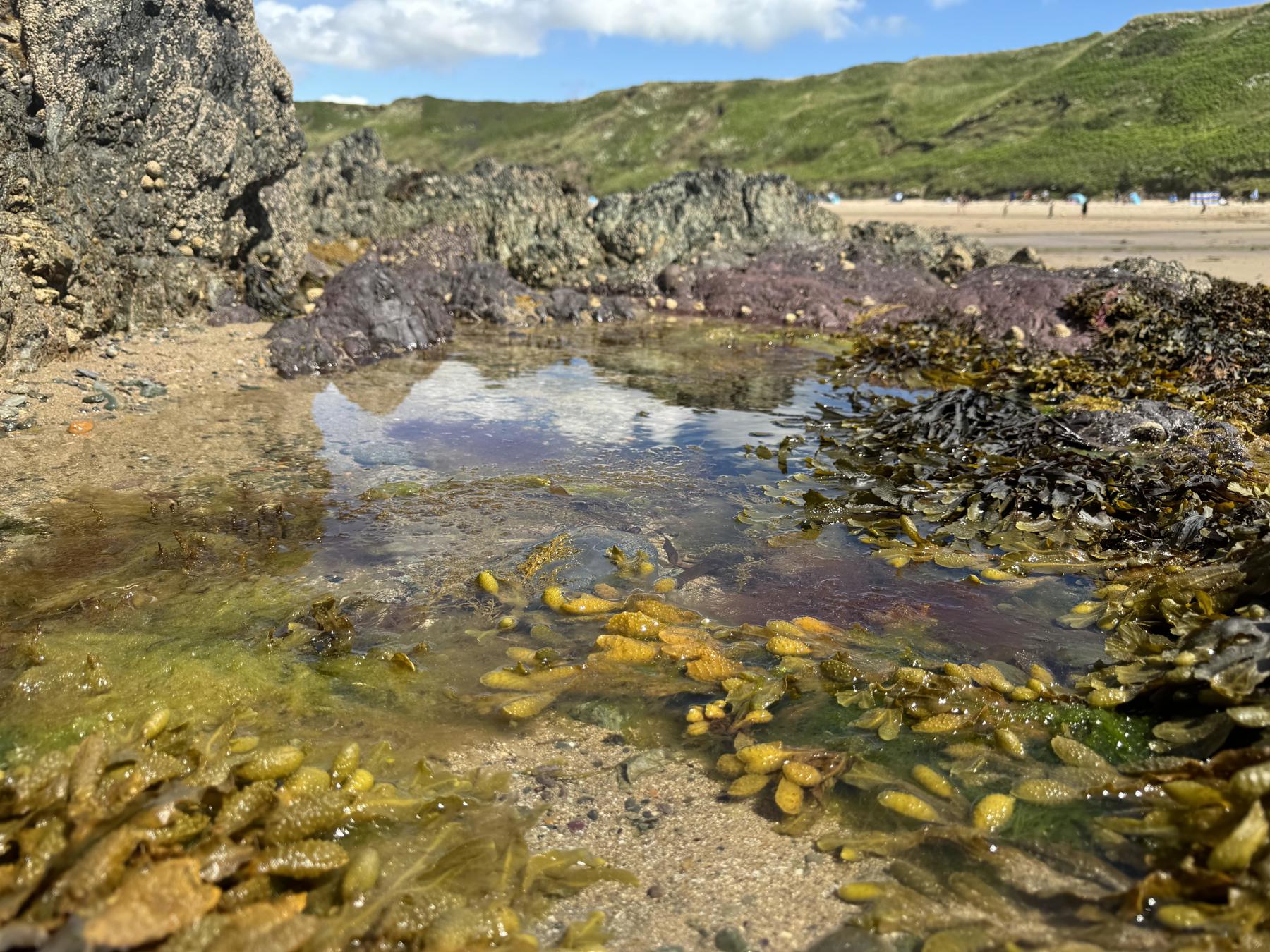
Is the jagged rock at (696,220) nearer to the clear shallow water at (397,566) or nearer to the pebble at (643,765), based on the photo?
the clear shallow water at (397,566)

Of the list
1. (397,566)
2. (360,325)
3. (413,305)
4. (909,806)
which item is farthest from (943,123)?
(909,806)

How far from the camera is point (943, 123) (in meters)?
66.2

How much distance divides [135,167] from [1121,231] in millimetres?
24667

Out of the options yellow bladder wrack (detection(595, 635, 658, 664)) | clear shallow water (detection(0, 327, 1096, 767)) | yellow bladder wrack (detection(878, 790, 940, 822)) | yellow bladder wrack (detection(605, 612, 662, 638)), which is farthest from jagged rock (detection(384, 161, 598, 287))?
yellow bladder wrack (detection(878, 790, 940, 822))

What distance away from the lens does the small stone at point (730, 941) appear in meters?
1.74

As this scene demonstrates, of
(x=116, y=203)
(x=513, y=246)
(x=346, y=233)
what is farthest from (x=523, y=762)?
(x=346, y=233)

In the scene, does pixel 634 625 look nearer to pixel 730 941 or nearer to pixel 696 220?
pixel 730 941

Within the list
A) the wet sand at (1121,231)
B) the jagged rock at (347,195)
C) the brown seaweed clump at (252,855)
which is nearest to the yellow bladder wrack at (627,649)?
the brown seaweed clump at (252,855)

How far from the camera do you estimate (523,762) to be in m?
2.37

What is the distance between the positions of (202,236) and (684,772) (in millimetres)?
8409

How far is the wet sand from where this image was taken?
15.5m

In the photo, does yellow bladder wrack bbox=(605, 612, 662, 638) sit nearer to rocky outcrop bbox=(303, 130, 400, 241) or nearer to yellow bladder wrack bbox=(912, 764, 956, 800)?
yellow bladder wrack bbox=(912, 764, 956, 800)

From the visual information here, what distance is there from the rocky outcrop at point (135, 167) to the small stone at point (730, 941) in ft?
21.0

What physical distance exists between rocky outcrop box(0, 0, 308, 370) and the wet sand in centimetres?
1349
